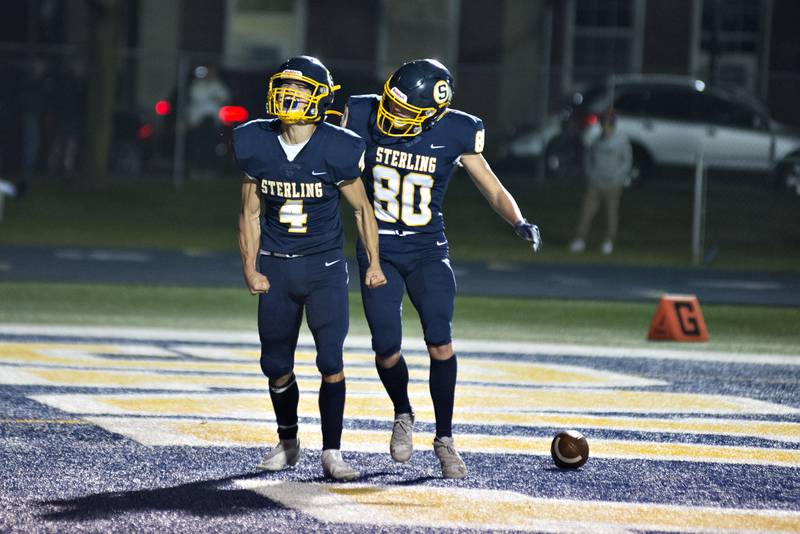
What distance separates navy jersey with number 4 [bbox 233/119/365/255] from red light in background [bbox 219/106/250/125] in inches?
766

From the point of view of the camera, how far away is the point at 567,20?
3344cm

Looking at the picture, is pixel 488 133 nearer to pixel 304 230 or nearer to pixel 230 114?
pixel 230 114

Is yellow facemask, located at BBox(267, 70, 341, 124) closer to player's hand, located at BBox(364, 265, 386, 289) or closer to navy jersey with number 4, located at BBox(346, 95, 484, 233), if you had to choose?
navy jersey with number 4, located at BBox(346, 95, 484, 233)

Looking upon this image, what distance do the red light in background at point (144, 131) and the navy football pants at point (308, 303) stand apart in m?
20.0

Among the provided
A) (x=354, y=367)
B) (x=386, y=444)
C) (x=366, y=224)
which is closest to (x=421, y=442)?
(x=386, y=444)

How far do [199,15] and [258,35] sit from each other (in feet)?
3.93

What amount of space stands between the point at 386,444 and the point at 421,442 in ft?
0.69

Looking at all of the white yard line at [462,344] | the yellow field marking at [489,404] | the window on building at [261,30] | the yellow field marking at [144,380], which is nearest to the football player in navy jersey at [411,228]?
the yellow field marking at [489,404]

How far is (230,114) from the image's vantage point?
1054 inches

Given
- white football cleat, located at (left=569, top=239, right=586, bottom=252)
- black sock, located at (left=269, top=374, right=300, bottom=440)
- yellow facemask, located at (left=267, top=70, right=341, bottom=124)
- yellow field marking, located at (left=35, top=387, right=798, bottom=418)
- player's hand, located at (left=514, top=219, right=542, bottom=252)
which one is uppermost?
yellow facemask, located at (left=267, top=70, right=341, bottom=124)

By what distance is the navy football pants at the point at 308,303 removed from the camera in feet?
24.2

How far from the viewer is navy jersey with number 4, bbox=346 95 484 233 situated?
302 inches

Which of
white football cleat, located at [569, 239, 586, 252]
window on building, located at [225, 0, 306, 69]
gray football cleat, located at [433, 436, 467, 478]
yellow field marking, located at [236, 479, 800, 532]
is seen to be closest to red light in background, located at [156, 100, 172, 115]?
window on building, located at [225, 0, 306, 69]

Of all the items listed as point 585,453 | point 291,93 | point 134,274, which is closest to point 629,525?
point 585,453
